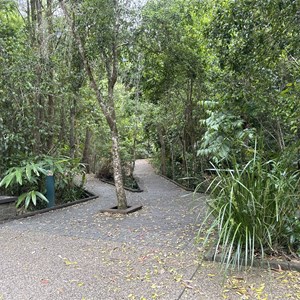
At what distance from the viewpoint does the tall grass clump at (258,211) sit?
10.6 ft

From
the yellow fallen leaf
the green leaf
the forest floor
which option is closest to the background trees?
the green leaf

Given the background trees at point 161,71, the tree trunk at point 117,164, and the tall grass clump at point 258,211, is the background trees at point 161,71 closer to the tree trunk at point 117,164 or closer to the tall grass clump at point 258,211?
the tree trunk at point 117,164

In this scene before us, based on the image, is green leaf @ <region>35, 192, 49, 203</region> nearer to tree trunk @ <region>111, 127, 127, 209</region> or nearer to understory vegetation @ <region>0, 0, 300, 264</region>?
understory vegetation @ <region>0, 0, 300, 264</region>

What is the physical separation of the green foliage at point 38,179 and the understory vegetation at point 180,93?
0.03 meters

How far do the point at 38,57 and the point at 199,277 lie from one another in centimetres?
529

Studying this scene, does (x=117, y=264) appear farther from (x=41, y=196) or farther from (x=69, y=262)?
(x=41, y=196)

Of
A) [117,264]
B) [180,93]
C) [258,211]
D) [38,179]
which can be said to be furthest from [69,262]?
[180,93]

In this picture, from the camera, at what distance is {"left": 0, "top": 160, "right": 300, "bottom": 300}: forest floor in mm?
2801

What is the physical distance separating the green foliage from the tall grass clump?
4.04 meters

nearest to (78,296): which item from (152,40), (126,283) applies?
(126,283)

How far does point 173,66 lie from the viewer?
7.99m

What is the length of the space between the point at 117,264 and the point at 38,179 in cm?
384

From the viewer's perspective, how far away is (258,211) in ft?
10.7

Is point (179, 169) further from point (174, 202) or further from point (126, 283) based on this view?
point (126, 283)
